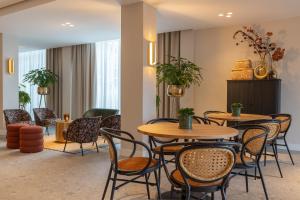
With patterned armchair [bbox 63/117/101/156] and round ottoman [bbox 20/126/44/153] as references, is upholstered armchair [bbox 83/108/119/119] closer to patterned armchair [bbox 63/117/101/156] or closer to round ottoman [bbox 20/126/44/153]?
patterned armchair [bbox 63/117/101/156]

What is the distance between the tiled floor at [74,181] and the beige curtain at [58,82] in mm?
4897

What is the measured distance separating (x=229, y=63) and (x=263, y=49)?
2.64ft

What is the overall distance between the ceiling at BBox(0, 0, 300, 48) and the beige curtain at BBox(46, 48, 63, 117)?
2218 mm

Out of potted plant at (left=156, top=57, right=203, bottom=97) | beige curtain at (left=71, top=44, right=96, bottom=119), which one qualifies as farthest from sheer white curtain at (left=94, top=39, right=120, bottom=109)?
potted plant at (left=156, top=57, right=203, bottom=97)

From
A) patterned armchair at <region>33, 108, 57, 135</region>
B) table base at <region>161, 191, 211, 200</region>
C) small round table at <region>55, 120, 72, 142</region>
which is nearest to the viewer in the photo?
table base at <region>161, 191, 211, 200</region>

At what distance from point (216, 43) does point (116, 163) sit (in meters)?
4.83

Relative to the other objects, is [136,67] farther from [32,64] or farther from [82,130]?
[32,64]

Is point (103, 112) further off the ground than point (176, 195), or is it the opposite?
point (103, 112)

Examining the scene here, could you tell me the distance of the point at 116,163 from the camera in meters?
2.68

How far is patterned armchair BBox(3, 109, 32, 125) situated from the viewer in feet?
22.3

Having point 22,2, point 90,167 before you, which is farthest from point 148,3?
point 90,167

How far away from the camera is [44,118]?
777 cm

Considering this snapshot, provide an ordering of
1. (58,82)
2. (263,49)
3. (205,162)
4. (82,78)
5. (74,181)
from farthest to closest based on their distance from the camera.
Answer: (58,82) → (82,78) → (263,49) → (74,181) → (205,162)

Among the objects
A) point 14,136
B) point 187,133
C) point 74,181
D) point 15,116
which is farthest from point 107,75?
point 187,133
